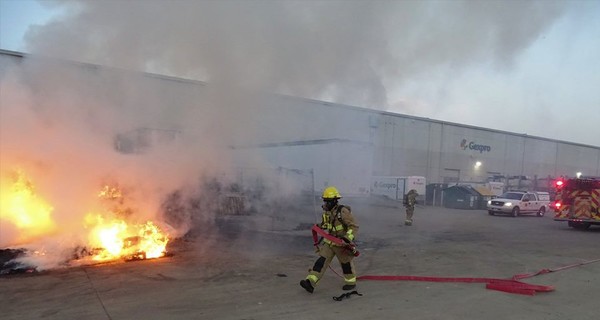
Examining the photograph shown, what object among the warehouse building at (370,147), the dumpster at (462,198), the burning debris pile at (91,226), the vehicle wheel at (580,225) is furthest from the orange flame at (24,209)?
the dumpster at (462,198)

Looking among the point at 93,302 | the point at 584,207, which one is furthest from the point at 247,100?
the point at 584,207

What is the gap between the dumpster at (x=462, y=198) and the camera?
95.7 feet

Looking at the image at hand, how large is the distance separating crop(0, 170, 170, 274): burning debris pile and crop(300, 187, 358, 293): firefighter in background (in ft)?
11.2

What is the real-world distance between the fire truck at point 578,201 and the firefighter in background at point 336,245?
13.5m

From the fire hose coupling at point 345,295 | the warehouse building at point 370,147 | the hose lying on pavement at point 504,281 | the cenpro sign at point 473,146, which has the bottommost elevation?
the fire hose coupling at point 345,295

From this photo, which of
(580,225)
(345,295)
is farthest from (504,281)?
(580,225)

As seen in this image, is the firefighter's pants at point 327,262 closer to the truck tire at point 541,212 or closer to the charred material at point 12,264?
the charred material at point 12,264

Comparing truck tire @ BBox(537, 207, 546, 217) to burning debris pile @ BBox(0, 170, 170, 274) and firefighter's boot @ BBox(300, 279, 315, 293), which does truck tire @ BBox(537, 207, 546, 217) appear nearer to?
burning debris pile @ BBox(0, 170, 170, 274)

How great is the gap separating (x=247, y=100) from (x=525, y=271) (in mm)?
5667

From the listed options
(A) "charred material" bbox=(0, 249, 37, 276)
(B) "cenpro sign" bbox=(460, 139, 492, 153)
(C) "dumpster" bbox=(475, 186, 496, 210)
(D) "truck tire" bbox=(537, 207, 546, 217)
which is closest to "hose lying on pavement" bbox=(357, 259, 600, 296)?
(A) "charred material" bbox=(0, 249, 37, 276)

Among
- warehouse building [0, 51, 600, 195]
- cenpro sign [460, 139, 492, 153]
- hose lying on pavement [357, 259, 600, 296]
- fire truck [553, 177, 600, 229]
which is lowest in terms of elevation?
hose lying on pavement [357, 259, 600, 296]

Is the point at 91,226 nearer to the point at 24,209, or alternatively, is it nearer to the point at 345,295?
the point at 24,209

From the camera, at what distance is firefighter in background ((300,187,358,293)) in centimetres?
561

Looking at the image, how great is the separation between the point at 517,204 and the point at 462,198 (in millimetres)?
6147
